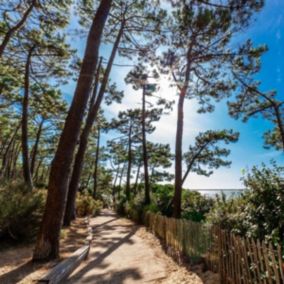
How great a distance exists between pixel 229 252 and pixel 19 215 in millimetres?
5051

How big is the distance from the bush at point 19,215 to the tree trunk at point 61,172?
1185mm

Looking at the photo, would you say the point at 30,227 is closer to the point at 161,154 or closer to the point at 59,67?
the point at 59,67

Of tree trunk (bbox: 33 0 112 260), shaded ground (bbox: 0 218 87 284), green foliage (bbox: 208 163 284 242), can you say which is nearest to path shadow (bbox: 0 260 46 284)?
shaded ground (bbox: 0 218 87 284)

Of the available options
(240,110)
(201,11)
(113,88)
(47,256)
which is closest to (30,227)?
(47,256)

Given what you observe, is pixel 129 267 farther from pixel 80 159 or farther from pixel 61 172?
pixel 80 159

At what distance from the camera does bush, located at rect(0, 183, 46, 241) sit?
6543 millimetres

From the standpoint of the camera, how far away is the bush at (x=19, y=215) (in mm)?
6543

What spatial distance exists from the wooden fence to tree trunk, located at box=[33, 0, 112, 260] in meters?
2.91

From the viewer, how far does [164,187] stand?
89.3ft

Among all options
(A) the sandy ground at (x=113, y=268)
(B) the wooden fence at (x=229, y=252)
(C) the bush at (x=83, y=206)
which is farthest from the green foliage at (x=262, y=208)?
(C) the bush at (x=83, y=206)

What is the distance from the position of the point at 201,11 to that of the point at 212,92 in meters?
3.60

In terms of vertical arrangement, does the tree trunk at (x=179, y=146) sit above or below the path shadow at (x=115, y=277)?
above

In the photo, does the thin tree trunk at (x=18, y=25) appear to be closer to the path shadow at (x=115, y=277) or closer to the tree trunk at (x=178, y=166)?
the tree trunk at (x=178, y=166)

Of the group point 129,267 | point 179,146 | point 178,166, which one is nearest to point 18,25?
point 179,146
